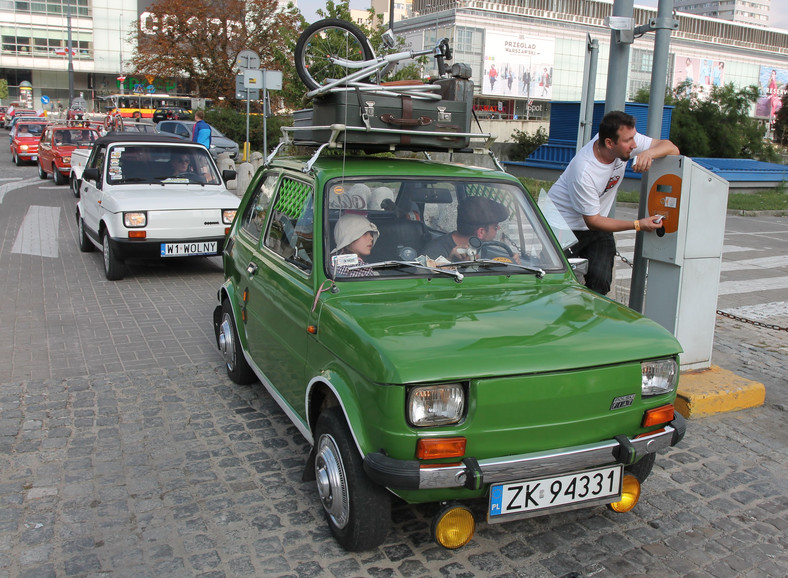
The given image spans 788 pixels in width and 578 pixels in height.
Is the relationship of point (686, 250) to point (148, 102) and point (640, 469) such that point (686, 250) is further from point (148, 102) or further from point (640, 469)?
point (148, 102)

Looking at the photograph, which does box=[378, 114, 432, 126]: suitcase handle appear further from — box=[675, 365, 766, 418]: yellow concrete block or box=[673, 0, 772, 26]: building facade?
box=[673, 0, 772, 26]: building facade

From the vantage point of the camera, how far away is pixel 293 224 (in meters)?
4.34

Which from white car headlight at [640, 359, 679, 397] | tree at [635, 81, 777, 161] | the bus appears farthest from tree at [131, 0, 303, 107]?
white car headlight at [640, 359, 679, 397]

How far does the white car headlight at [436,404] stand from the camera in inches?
114

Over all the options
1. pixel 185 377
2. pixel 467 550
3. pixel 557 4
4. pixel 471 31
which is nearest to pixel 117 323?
pixel 185 377

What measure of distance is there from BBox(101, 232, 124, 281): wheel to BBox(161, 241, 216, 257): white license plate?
0.60 meters

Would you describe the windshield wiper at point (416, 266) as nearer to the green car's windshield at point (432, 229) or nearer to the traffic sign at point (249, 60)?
the green car's windshield at point (432, 229)

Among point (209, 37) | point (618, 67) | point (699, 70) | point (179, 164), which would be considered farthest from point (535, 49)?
point (618, 67)

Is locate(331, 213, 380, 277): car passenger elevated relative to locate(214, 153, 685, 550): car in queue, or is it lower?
elevated

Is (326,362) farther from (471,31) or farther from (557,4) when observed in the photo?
(557,4)

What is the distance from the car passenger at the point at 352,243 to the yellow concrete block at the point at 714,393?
2731 mm

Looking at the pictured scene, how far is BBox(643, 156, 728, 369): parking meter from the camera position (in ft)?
16.9

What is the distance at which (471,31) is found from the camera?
80.6 meters

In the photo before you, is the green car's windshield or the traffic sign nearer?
the green car's windshield
